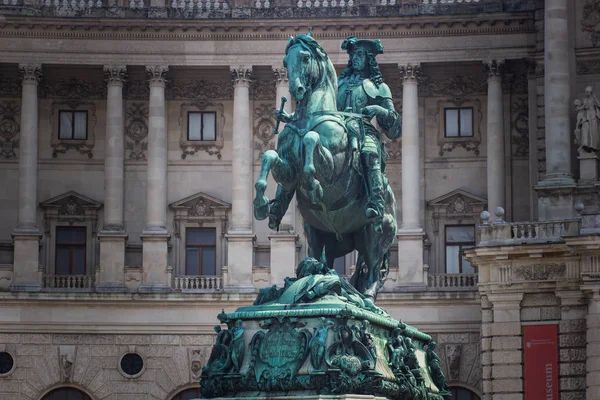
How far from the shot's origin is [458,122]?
63250 millimetres

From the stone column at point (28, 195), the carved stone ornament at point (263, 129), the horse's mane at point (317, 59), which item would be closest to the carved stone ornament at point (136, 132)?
the stone column at point (28, 195)

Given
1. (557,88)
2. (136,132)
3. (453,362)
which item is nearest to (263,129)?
(136,132)

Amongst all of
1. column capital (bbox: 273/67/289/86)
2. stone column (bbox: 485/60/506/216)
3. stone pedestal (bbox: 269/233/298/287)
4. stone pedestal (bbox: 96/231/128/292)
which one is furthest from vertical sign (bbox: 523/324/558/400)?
stone pedestal (bbox: 96/231/128/292)

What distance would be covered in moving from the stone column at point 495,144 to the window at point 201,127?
10.2 metres

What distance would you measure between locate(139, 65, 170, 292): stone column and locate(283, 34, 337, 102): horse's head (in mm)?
38837

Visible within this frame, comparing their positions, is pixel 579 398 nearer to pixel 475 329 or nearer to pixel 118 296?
pixel 475 329

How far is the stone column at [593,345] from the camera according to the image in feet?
169

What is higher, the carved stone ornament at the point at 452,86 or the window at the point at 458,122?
the carved stone ornament at the point at 452,86

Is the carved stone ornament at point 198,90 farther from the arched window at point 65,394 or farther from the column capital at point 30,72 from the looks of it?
the arched window at point 65,394

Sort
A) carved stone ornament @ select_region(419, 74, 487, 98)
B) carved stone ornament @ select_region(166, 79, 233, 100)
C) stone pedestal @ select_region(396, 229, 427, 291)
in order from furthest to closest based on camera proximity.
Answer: carved stone ornament @ select_region(166, 79, 233, 100), carved stone ornament @ select_region(419, 74, 487, 98), stone pedestal @ select_region(396, 229, 427, 291)

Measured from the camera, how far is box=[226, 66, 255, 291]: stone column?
6050cm

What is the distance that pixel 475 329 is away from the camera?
59.2m

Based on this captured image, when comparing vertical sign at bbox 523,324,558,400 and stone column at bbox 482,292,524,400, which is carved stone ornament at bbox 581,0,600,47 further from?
vertical sign at bbox 523,324,558,400

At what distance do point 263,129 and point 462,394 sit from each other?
39.6 ft
